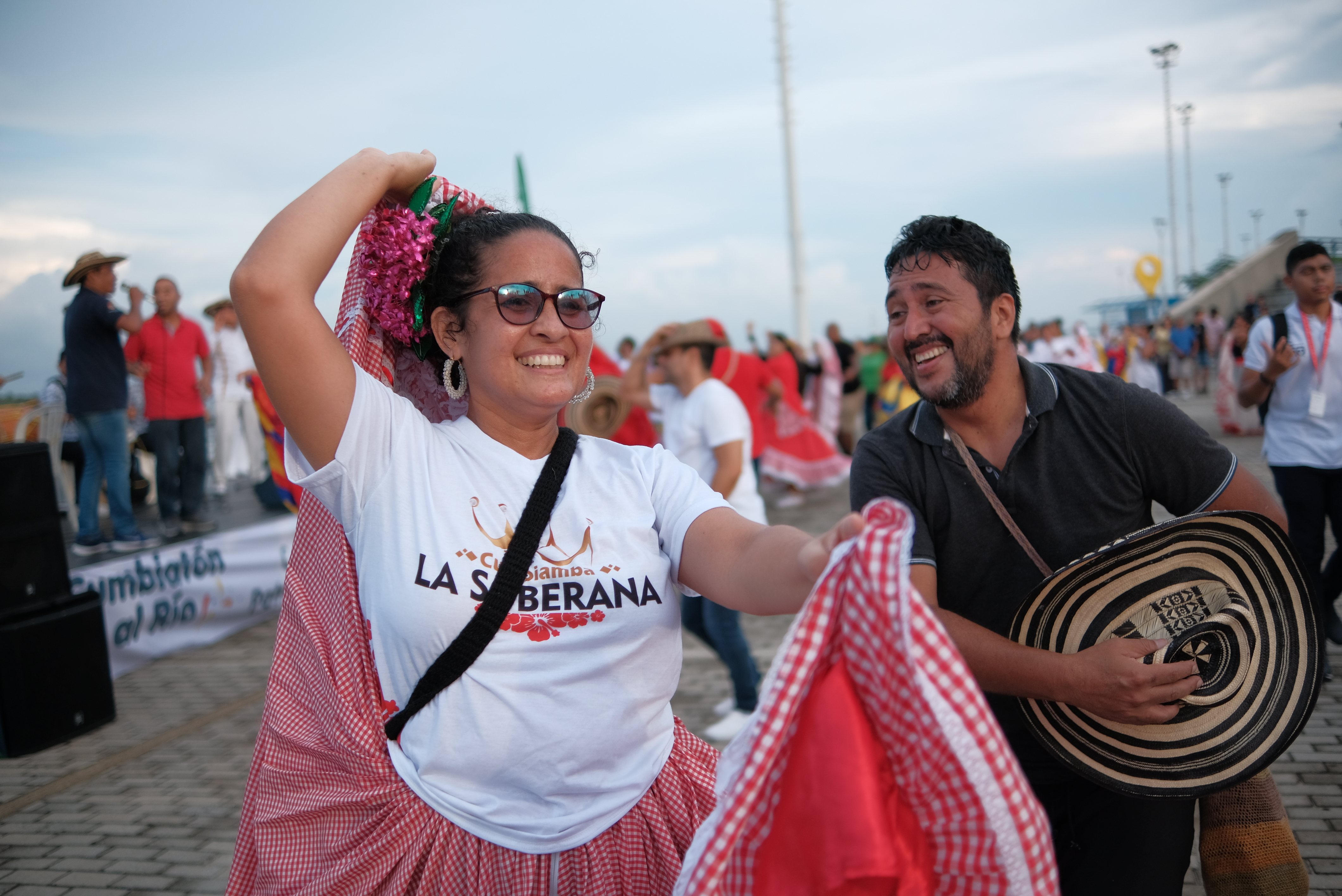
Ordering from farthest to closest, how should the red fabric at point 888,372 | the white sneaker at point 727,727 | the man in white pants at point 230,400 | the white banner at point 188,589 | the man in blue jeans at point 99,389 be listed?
the red fabric at point 888,372 → the man in white pants at point 230,400 → the man in blue jeans at point 99,389 → the white banner at point 188,589 → the white sneaker at point 727,727

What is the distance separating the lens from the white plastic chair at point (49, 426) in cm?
1030

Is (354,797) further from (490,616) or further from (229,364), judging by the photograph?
(229,364)

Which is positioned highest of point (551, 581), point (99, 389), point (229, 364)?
point (229, 364)

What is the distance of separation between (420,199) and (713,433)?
3.09m

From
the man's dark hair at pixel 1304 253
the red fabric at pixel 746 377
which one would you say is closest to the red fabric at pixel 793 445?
the red fabric at pixel 746 377

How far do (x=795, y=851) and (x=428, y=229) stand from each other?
1.42 m

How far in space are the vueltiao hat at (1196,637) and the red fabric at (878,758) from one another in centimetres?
78

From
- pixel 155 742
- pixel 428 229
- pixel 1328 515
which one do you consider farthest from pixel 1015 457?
pixel 155 742

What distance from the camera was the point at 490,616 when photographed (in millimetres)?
1660

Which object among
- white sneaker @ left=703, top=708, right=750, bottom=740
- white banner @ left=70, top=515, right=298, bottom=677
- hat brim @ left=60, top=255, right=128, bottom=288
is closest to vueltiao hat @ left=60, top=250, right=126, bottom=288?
hat brim @ left=60, top=255, right=128, bottom=288

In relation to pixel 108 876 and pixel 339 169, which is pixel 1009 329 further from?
pixel 108 876

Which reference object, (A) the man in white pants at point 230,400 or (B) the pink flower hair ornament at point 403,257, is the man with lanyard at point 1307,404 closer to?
(B) the pink flower hair ornament at point 403,257

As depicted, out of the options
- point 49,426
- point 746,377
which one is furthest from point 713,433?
point 49,426

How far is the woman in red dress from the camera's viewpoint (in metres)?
12.3
